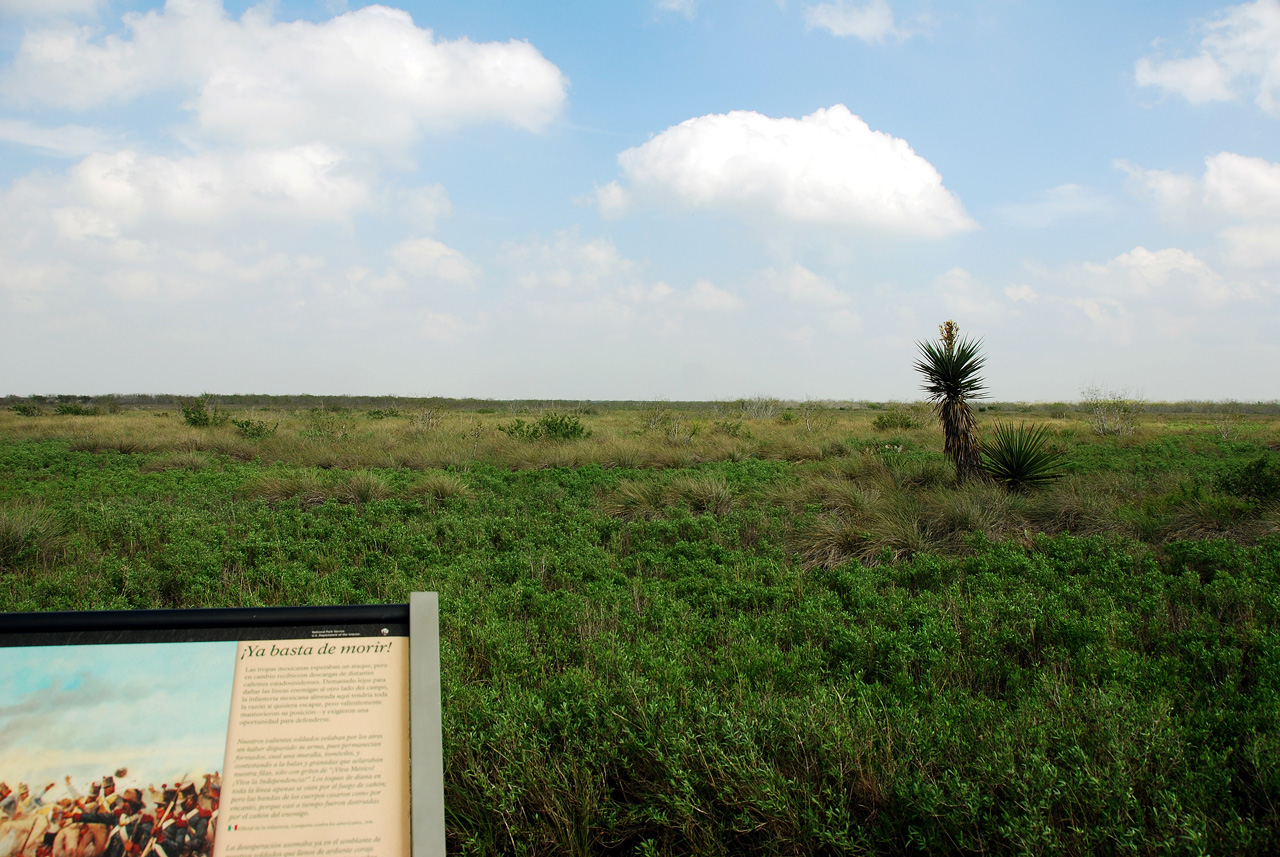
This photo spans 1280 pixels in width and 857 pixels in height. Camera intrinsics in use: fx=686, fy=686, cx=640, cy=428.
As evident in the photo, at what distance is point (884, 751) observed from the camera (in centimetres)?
314

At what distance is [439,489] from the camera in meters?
10.9

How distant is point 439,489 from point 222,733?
892cm

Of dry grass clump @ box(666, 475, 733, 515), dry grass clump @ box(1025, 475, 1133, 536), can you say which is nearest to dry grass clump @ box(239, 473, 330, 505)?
dry grass clump @ box(666, 475, 733, 515)

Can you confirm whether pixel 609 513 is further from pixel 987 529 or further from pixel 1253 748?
pixel 1253 748

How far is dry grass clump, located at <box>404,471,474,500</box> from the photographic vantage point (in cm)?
1077

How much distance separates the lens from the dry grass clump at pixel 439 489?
10.8 m

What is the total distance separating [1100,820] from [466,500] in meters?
8.96

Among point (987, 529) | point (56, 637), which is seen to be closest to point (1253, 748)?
point (56, 637)

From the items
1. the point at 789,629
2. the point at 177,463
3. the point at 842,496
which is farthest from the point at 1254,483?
the point at 177,463

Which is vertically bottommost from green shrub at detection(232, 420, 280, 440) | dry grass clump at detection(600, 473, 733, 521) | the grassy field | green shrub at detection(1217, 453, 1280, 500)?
the grassy field

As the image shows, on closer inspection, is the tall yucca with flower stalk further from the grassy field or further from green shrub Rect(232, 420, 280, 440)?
green shrub Rect(232, 420, 280, 440)

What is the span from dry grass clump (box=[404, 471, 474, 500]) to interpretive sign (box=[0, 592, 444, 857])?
8.33 metres

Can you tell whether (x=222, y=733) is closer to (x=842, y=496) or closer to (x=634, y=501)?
(x=634, y=501)

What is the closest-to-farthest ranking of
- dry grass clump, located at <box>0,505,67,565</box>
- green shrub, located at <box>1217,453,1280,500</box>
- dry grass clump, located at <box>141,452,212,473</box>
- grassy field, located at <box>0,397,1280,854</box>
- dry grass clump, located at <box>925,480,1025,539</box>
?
grassy field, located at <box>0,397,1280,854</box>, dry grass clump, located at <box>0,505,67,565</box>, dry grass clump, located at <box>925,480,1025,539</box>, green shrub, located at <box>1217,453,1280,500</box>, dry grass clump, located at <box>141,452,212,473</box>
